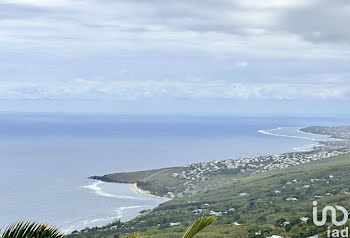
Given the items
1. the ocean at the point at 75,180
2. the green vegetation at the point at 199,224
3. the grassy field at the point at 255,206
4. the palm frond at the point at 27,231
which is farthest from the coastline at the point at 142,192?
the palm frond at the point at 27,231

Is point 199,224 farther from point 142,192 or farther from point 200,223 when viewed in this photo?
point 142,192

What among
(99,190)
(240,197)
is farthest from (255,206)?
(99,190)

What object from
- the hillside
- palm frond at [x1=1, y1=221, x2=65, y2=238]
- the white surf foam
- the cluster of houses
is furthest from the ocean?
palm frond at [x1=1, y1=221, x2=65, y2=238]

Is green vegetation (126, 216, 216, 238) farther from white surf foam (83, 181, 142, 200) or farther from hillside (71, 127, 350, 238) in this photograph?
white surf foam (83, 181, 142, 200)

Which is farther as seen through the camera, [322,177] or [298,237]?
[322,177]

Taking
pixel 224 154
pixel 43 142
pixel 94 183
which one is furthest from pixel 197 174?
pixel 43 142

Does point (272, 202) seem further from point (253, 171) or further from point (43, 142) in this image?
point (43, 142)
